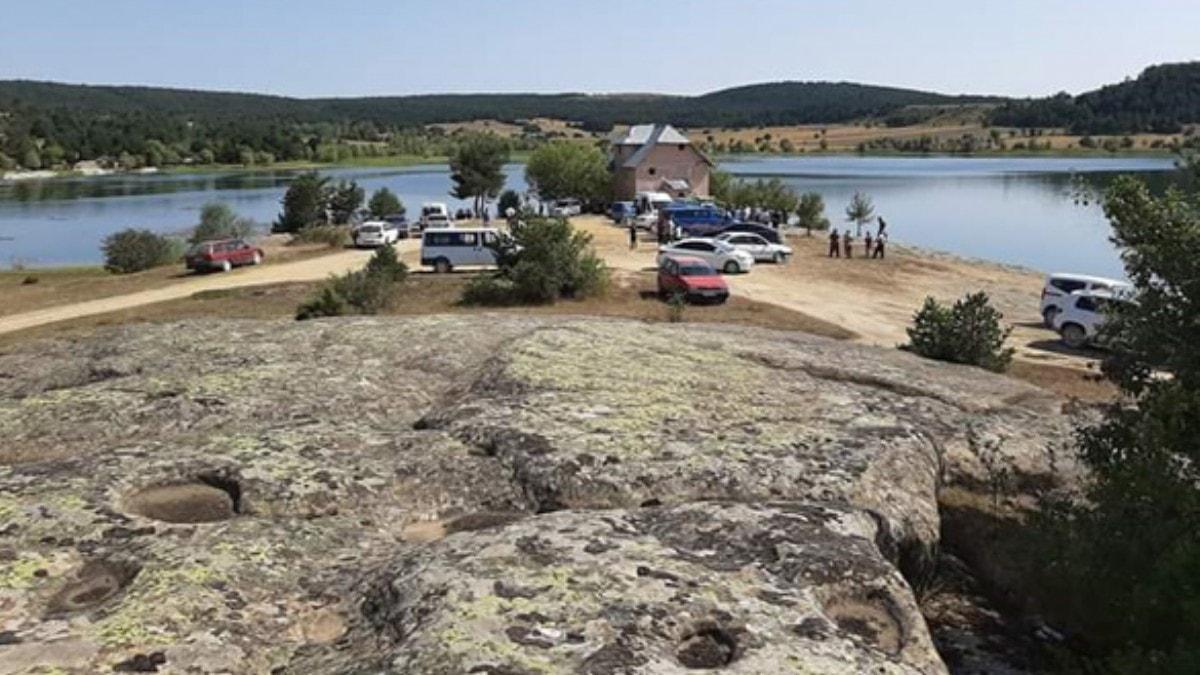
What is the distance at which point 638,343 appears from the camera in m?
13.5

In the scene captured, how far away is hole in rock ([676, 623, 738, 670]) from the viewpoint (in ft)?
18.4

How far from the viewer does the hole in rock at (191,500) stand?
757 cm

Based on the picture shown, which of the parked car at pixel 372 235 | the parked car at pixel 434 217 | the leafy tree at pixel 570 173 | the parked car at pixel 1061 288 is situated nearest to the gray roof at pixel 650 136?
the leafy tree at pixel 570 173

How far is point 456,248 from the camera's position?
143 feet

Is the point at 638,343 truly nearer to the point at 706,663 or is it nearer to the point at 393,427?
the point at 393,427

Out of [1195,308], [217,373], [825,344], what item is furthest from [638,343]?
[1195,308]

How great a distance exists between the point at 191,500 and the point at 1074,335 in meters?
29.0

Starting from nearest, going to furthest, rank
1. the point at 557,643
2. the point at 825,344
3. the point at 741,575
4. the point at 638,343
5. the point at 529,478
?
1. the point at 557,643
2. the point at 741,575
3. the point at 529,478
4. the point at 638,343
5. the point at 825,344

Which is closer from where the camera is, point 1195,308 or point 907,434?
point 1195,308

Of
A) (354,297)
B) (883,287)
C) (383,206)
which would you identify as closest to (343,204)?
(383,206)

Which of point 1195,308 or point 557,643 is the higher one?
point 1195,308

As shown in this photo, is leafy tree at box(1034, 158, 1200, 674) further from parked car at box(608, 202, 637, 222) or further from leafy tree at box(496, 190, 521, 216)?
leafy tree at box(496, 190, 521, 216)

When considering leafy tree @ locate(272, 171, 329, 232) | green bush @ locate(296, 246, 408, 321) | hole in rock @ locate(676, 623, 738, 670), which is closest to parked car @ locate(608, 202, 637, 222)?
leafy tree @ locate(272, 171, 329, 232)

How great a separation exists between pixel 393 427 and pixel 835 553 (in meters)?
4.71
